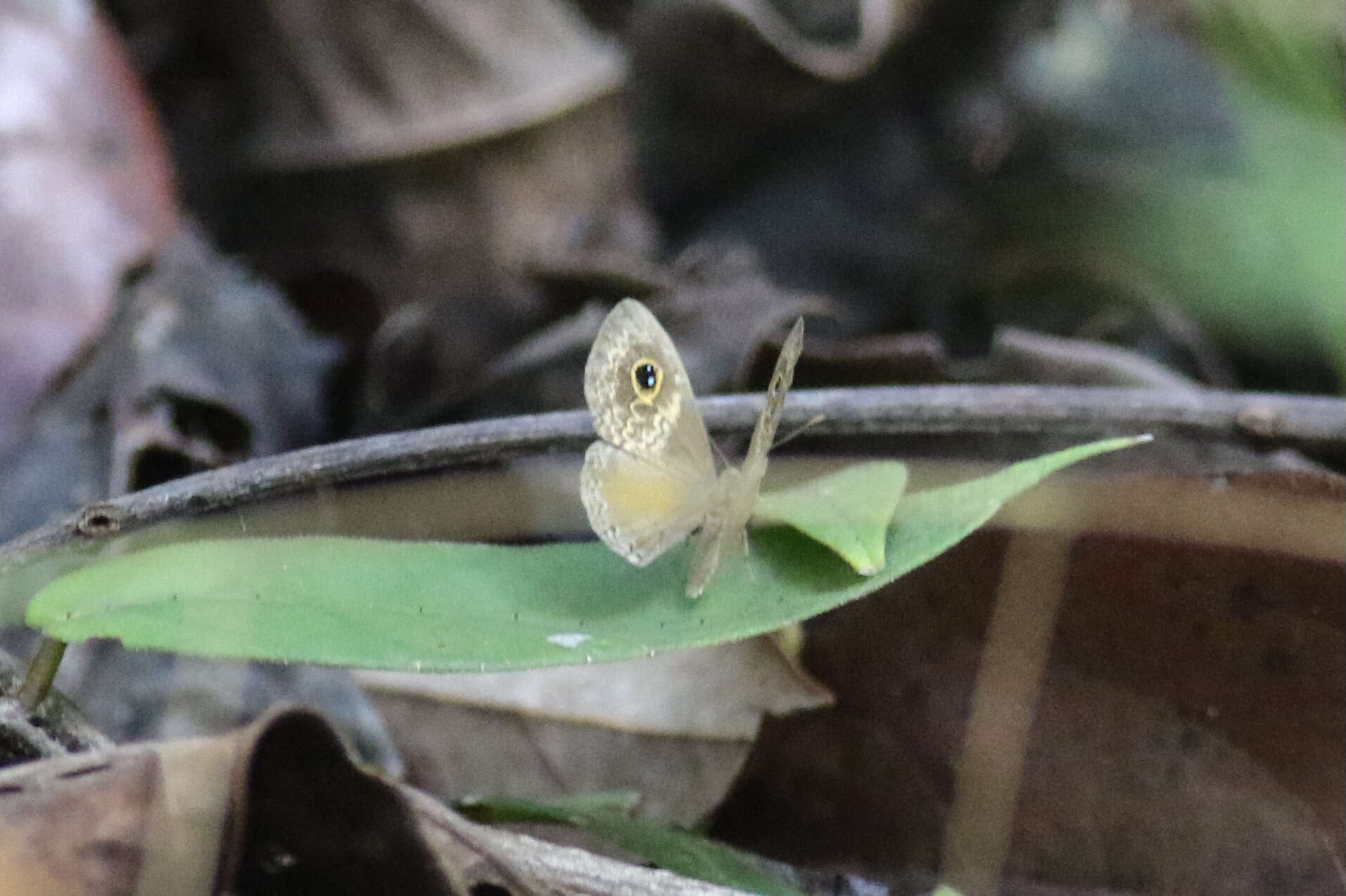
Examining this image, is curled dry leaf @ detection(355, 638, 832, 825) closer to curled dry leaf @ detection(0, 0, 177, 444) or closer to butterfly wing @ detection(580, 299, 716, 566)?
butterfly wing @ detection(580, 299, 716, 566)

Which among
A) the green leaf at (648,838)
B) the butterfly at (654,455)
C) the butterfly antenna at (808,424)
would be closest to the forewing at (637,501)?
the butterfly at (654,455)

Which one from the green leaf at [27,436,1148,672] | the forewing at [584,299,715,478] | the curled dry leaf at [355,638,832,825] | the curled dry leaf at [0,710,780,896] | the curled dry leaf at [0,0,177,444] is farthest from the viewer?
the curled dry leaf at [0,0,177,444]

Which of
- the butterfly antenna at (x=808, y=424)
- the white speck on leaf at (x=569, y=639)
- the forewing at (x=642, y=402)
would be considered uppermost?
the butterfly antenna at (x=808, y=424)

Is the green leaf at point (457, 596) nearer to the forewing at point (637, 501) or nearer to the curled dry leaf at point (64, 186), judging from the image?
the forewing at point (637, 501)

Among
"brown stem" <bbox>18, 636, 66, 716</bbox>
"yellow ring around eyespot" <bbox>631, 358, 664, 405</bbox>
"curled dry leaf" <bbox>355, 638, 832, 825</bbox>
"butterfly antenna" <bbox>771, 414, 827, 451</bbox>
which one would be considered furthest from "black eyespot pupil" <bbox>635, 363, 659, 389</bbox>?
"brown stem" <bbox>18, 636, 66, 716</bbox>

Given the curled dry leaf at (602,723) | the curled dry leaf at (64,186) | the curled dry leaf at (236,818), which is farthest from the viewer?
the curled dry leaf at (64,186)

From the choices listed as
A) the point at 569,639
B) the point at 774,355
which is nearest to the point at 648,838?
the point at 569,639

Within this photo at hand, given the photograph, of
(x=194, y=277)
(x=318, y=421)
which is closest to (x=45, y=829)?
(x=318, y=421)
